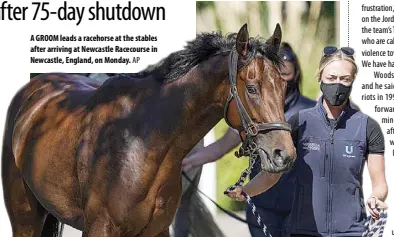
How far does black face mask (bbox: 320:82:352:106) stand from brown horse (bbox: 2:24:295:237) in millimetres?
391

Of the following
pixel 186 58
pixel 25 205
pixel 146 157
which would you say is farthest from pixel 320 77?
pixel 25 205

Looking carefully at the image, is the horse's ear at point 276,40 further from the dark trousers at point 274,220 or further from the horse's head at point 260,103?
the dark trousers at point 274,220

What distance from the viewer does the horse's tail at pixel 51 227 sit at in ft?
16.5

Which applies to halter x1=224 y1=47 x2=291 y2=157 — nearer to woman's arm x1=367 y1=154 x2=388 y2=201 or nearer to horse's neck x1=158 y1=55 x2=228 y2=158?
horse's neck x1=158 y1=55 x2=228 y2=158

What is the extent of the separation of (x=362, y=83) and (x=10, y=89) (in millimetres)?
2342

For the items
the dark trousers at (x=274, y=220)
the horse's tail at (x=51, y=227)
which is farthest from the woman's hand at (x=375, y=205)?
the horse's tail at (x=51, y=227)

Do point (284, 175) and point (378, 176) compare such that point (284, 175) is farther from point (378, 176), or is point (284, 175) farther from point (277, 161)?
point (277, 161)

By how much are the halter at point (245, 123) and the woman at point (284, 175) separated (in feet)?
3.69

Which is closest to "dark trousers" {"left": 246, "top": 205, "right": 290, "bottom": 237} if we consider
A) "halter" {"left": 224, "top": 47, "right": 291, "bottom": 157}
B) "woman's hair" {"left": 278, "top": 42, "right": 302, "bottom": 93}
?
"woman's hair" {"left": 278, "top": 42, "right": 302, "bottom": 93}

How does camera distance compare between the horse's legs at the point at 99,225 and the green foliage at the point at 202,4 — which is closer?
the horse's legs at the point at 99,225

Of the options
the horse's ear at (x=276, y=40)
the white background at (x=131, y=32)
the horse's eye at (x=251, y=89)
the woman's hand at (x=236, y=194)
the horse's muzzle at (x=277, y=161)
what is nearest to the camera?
the horse's muzzle at (x=277, y=161)

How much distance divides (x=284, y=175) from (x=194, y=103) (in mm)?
1211

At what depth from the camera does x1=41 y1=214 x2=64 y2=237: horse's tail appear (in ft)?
16.5

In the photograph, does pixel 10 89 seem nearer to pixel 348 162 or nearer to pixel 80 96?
pixel 80 96
